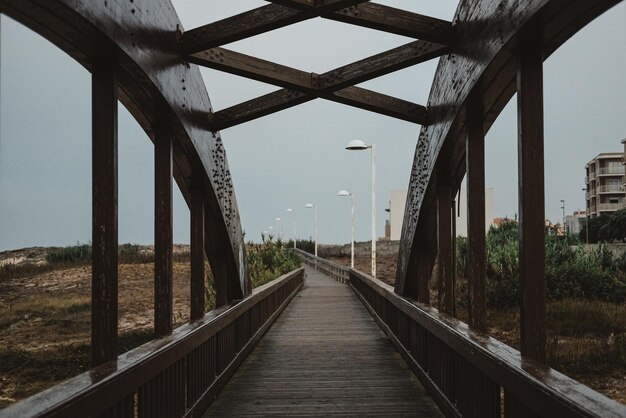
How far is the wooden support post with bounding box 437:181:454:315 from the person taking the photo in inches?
266

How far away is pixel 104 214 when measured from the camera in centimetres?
373

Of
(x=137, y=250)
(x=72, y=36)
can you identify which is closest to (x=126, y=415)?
(x=72, y=36)

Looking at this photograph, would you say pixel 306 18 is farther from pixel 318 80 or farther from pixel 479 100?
pixel 479 100

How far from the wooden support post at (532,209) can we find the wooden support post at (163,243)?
9.09 ft

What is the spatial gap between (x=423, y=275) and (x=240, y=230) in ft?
8.24

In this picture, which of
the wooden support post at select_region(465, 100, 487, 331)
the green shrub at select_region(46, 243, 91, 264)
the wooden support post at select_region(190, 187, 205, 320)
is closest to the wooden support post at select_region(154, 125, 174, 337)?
the wooden support post at select_region(190, 187, 205, 320)

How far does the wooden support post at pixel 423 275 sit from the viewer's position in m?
8.30

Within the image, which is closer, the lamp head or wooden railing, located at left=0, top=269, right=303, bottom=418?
wooden railing, located at left=0, top=269, right=303, bottom=418

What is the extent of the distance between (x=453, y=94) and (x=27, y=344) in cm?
1384

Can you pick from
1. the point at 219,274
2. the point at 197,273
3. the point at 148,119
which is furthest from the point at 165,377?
the point at 219,274

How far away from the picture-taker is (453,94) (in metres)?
5.54

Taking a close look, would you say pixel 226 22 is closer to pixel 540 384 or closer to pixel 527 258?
pixel 527 258

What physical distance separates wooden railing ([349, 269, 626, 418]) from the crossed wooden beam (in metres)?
2.23

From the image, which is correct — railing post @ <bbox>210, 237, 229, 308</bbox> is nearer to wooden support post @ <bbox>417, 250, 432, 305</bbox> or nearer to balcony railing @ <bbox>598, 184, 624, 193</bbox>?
wooden support post @ <bbox>417, 250, 432, 305</bbox>
